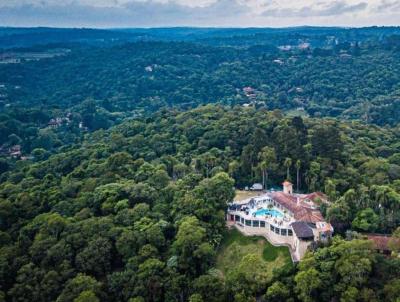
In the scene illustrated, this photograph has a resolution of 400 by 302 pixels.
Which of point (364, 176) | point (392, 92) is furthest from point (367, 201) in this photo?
point (392, 92)

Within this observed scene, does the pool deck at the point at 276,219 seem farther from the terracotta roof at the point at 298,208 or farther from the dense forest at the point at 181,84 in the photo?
the dense forest at the point at 181,84

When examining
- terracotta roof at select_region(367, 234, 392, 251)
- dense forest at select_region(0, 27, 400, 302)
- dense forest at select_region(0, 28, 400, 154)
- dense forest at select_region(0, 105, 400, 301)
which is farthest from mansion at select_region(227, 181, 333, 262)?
dense forest at select_region(0, 28, 400, 154)

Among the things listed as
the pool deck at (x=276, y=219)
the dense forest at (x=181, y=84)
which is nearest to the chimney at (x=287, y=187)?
the pool deck at (x=276, y=219)

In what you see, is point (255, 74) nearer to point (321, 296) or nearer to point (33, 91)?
point (33, 91)

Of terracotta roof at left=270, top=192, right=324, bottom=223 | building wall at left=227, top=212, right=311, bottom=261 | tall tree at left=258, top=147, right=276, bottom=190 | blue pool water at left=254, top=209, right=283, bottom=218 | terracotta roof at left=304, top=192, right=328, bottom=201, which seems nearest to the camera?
building wall at left=227, top=212, right=311, bottom=261

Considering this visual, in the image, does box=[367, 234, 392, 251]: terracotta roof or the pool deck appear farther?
the pool deck

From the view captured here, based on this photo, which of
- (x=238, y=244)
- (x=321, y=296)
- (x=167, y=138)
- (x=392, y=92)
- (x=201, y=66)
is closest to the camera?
(x=321, y=296)

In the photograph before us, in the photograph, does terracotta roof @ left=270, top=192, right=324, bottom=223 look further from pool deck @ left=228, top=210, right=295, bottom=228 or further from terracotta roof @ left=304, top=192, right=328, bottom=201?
terracotta roof @ left=304, top=192, right=328, bottom=201
